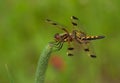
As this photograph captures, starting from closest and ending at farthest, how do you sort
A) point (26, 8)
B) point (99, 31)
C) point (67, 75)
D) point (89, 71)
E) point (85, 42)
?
point (85, 42) → point (67, 75) → point (89, 71) → point (99, 31) → point (26, 8)

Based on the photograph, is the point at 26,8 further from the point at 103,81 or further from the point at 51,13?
the point at 103,81

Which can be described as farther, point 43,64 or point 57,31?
point 57,31

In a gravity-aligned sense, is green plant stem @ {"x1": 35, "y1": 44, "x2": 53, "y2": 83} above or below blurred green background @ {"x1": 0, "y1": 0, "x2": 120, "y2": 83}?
below

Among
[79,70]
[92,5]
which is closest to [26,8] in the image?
[92,5]

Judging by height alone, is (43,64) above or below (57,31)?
below

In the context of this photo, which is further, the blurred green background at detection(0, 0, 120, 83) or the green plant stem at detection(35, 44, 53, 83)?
the blurred green background at detection(0, 0, 120, 83)

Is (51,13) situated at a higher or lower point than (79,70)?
higher

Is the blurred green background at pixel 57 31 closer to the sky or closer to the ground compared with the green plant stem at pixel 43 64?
closer to the sky

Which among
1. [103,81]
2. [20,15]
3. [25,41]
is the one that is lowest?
[103,81]
